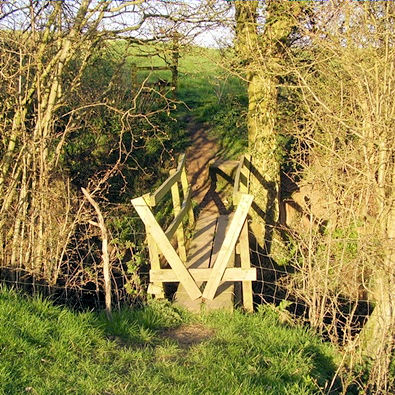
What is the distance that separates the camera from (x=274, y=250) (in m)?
10.7

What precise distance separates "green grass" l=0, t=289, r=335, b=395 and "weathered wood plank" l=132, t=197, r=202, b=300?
432 millimetres

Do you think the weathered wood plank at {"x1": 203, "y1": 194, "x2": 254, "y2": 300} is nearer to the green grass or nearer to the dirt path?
the green grass

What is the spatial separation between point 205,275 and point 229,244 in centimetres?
73

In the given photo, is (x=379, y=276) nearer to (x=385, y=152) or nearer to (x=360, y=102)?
(x=385, y=152)

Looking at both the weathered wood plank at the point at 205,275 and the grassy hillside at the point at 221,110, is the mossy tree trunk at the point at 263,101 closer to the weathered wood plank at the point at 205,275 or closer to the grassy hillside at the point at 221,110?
the grassy hillside at the point at 221,110

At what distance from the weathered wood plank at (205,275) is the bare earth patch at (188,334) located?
0.73m

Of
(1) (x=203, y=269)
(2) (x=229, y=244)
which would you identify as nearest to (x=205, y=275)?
(1) (x=203, y=269)

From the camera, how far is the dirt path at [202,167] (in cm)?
1277

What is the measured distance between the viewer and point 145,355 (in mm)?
5070

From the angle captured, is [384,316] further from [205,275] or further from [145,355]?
[145,355]

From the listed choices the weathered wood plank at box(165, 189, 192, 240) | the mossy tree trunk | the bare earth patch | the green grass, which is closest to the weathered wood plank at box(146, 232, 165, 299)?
the weathered wood plank at box(165, 189, 192, 240)

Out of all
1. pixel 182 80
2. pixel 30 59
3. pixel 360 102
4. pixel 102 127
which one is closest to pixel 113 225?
pixel 102 127

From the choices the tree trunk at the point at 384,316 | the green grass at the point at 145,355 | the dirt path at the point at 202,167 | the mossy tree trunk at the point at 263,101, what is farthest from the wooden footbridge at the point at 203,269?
the dirt path at the point at 202,167

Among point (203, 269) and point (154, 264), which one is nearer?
point (154, 264)
